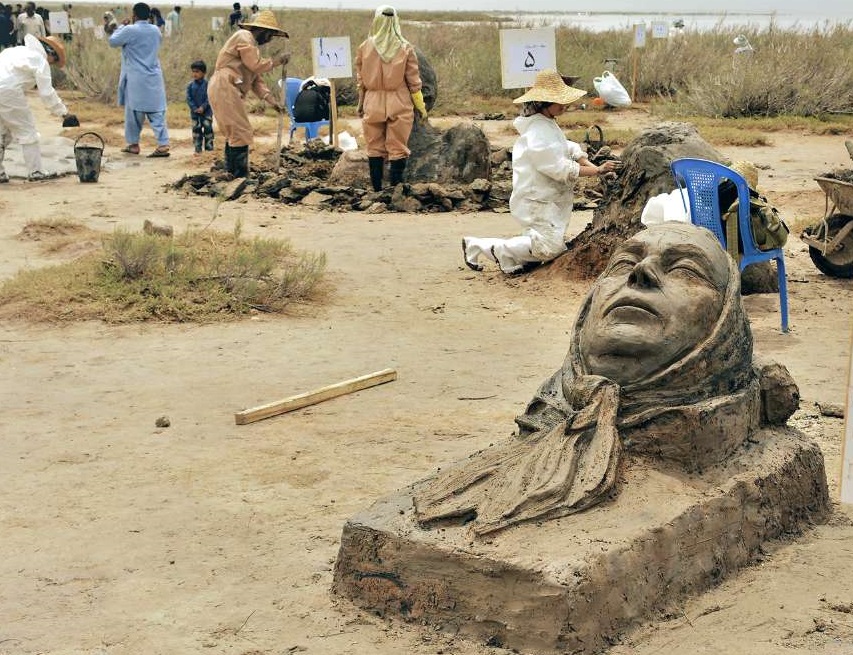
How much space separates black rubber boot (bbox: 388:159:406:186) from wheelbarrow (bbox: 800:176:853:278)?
15.8 ft

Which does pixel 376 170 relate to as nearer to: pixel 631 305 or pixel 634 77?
pixel 631 305

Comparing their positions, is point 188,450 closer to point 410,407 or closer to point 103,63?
point 410,407

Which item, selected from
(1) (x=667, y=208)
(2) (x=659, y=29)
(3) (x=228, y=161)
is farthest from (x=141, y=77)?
(2) (x=659, y=29)

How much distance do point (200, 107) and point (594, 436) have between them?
12255 mm

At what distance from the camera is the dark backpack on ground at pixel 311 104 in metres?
15.4

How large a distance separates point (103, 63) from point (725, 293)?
65.8ft

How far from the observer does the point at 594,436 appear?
4156 millimetres

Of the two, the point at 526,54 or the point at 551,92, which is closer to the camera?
the point at 551,92

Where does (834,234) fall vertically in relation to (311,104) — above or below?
below

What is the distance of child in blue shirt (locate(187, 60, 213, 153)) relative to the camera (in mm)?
15297

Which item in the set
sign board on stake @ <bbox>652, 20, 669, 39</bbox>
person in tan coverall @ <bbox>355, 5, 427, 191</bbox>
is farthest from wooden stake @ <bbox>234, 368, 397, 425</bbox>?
sign board on stake @ <bbox>652, 20, 669, 39</bbox>

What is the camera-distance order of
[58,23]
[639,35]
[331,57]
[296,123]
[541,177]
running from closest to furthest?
[541,177], [331,57], [296,123], [639,35], [58,23]

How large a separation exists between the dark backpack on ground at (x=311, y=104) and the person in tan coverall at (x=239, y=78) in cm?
162

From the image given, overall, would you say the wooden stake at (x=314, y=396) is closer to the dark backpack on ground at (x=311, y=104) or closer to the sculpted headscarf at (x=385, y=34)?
the sculpted headscarf at (x=385, y=34)
